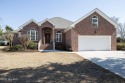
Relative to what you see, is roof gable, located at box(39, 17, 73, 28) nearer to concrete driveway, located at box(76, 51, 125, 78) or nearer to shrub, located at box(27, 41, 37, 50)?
shrub, located at box(27, 41, 37, 50)

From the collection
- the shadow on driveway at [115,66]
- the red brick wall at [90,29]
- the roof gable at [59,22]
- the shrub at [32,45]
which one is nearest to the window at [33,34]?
the roof gable at [59,22]

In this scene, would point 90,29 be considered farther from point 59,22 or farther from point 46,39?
point 59,22

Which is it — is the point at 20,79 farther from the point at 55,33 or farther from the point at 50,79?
the point at 55,33

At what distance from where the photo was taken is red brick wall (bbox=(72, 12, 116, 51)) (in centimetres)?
2511

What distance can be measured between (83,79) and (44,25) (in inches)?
880

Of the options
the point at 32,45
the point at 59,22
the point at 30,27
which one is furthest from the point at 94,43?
the point at 30,27

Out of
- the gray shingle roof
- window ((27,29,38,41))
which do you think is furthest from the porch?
the gray shingle roof

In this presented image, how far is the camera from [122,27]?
70.6 meters

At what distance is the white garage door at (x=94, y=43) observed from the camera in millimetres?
25609

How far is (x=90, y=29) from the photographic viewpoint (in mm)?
25703

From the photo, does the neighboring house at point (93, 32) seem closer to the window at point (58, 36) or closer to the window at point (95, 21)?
the window at point (95, 21)

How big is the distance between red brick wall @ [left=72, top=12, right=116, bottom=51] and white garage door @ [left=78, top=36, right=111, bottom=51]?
0.65 meters

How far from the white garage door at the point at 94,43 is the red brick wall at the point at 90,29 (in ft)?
2.14

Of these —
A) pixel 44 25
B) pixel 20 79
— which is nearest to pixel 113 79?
pixel 20 79
